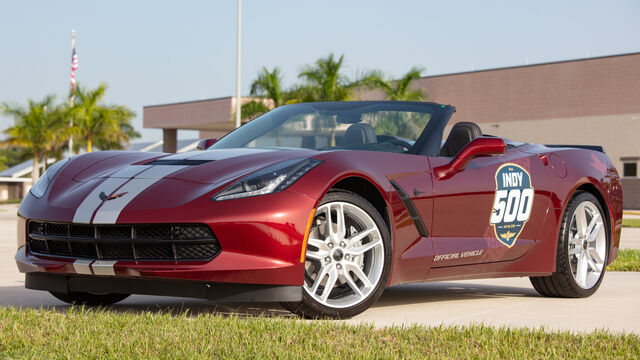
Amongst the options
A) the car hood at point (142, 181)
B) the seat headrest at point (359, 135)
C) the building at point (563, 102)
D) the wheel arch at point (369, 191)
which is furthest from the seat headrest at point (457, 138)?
the building at point (563, 102)

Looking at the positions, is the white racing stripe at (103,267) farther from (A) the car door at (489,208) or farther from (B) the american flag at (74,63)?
(B) the american flag at (74,63)

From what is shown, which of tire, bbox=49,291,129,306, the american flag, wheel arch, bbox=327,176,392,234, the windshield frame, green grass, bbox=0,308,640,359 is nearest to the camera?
green grass, bbox=0,308,640,359

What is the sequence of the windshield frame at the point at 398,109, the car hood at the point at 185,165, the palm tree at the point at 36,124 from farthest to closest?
the palm tree at the point at 36,124 → the windshield frame at the point at 398,109 → the car hood at the point at 185,165

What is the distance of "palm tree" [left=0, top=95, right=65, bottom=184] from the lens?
52438 millimetres

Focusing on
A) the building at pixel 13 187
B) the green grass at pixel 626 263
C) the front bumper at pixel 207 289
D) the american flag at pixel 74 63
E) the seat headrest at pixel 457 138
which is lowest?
the building at pixel 13 187

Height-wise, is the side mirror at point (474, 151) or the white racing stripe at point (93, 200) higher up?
the side mirror at point (474, 151)

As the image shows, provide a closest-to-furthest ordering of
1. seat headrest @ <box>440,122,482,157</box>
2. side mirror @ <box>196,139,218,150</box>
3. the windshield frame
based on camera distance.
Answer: the windshield frame, seat headrest @ <box>440,122,482,157</box>, side mirror @ <box>196,139,218,150</box>

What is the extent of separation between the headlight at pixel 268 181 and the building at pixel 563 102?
37.6 meters

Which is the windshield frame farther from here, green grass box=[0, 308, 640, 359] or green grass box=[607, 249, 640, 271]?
green grass box=[607, 249, 640, 271]

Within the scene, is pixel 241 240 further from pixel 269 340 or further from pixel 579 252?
pixel 579 252

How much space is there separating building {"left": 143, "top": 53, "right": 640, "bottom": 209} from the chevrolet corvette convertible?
35.5 meters

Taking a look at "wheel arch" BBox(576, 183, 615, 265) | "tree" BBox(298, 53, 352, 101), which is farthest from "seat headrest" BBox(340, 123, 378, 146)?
"tree" BBox(298, 53, 352, 101)

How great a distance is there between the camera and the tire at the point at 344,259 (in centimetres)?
491

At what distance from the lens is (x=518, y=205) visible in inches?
Answer: 243
